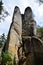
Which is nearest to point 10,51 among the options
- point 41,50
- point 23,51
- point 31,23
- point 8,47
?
point 8,47

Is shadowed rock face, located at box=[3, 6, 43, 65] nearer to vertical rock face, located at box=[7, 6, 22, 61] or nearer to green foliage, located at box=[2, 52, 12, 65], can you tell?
vertical rock face, located at box=[7, 6, 22, 61]

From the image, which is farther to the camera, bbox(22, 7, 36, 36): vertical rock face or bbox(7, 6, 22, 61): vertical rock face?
bbox(22, 7, 36, 36): vertical rock face

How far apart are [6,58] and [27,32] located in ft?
17.5

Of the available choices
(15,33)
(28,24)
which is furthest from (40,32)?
(15,33)

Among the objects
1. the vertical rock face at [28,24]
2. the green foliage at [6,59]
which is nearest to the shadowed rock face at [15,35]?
the vertical rock face at [28,24]

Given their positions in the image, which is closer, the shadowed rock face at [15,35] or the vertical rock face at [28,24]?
the shadowed rock face at [15,35]

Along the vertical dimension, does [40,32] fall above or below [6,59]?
above

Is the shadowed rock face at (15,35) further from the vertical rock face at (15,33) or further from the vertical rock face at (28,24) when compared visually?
the vertical rock face at (28,24)

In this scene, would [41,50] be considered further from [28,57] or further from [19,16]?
[19,16]

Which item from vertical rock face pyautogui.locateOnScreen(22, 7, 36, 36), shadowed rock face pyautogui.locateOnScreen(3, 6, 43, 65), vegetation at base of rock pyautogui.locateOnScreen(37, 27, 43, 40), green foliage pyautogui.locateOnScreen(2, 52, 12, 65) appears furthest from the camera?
vertical rock face pyautogui.locateOnScreen(22, 7, 36, 36)

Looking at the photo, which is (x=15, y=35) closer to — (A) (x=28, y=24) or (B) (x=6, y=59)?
(A) (x=28, y=24)

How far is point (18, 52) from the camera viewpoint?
18359mm

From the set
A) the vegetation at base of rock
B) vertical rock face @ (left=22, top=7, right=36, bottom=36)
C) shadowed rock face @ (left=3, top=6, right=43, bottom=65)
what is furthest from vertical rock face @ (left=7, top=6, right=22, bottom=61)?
Result: the vegetation at base of rock

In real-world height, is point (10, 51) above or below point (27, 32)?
below
